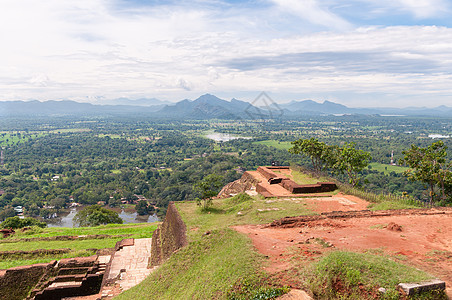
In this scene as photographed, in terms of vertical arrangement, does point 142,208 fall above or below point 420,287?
below

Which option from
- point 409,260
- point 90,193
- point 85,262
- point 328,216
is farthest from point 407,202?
point 90,193

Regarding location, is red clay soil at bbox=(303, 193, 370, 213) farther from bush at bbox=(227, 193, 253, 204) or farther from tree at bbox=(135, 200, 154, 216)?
tree at bbox=(135, 200, 154, 216)

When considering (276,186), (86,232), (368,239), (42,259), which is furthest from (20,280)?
(276,186)

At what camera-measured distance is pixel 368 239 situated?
35.0 feet

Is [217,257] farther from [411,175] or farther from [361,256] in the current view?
[411,175]

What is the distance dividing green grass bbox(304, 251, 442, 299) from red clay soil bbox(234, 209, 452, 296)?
67 centimetres

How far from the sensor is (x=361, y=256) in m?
8.38

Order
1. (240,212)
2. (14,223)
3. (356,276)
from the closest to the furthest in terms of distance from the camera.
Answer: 1. (356,276)
2. (240,212)
3. (14,223)

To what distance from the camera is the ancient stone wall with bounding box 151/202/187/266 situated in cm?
1430

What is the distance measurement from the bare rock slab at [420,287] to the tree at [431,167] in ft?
47.1

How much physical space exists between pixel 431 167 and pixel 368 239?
11.8 metres

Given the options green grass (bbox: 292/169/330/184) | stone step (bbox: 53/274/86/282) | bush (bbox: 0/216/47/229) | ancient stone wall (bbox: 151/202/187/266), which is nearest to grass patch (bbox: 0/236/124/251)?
ancient stone wall (bbox: 151/202/187/266)

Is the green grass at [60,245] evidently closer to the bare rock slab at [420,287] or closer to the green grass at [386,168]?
the bare rock slab at [420,287]

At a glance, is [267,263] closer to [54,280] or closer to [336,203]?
[54,280]
